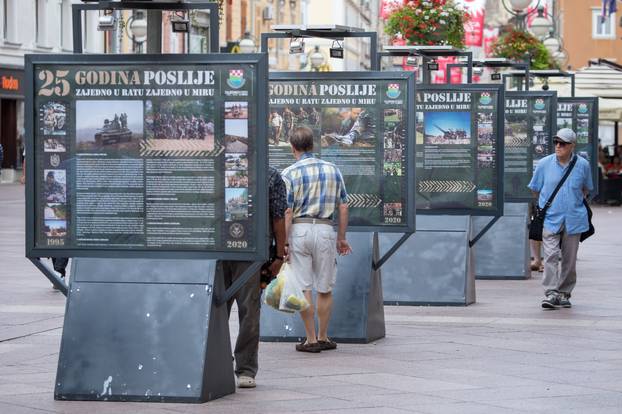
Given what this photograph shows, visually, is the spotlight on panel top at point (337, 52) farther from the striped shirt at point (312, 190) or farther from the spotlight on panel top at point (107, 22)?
the spotlight on panel top at point (107, 22)

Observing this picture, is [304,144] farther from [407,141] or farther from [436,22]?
[436,22]

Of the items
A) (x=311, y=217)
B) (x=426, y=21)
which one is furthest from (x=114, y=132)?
(x=426, y=21)

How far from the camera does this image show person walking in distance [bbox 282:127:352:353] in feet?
39.4

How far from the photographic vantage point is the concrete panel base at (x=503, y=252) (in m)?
19.9

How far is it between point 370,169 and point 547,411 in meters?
4.66

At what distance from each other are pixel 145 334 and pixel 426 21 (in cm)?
1894

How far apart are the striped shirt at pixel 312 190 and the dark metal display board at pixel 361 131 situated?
148cm

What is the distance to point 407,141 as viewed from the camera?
530 inches

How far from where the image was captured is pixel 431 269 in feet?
53.2

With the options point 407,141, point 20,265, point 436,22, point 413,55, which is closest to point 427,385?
point 407,141

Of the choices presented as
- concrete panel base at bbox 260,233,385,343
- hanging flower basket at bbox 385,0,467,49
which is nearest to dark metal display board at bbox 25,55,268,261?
concrete panel base at bbox 260,233,385,343

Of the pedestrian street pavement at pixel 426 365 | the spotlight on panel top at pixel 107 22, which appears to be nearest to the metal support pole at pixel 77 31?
the spotlight on panel top at pixel 107 22

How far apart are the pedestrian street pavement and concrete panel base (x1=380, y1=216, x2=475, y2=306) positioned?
29 cm

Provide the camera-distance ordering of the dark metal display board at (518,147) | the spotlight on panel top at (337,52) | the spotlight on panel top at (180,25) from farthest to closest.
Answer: the dark metal display board at (518,147) < the spotlight on panel top at (337,52) < the spotlight on panel top at (180,25)
